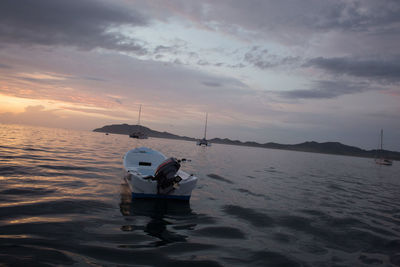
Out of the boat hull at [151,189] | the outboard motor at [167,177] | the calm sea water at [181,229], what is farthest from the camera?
the boat hull at [151,189]

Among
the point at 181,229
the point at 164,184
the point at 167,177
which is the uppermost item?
the point at 167,177

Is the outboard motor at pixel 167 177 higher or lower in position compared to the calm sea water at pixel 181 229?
higher

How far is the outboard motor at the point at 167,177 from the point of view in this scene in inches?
393

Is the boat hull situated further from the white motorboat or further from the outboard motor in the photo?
the outboard motor

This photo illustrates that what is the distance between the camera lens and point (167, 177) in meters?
10.0

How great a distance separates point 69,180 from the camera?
1316 cm

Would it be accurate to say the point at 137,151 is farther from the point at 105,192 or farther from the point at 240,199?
the point at 240,199

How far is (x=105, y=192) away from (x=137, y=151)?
5554mm

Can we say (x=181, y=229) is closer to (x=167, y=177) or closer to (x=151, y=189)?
(x=167, y=177)

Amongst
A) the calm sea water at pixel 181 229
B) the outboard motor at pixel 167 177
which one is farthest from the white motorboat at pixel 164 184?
the calm sea water at pixel 181 229

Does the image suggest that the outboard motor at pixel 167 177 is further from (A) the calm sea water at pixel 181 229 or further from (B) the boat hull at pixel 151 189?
(A) the calm sea water at pixel 181 229

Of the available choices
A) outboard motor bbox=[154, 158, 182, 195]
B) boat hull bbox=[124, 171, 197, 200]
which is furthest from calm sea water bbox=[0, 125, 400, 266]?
outboard motor bbox=[154, 158, 182, 195]

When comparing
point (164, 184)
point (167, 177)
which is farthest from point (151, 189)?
point (167, 177)

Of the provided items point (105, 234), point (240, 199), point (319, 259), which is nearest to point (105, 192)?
point (105, 234)
